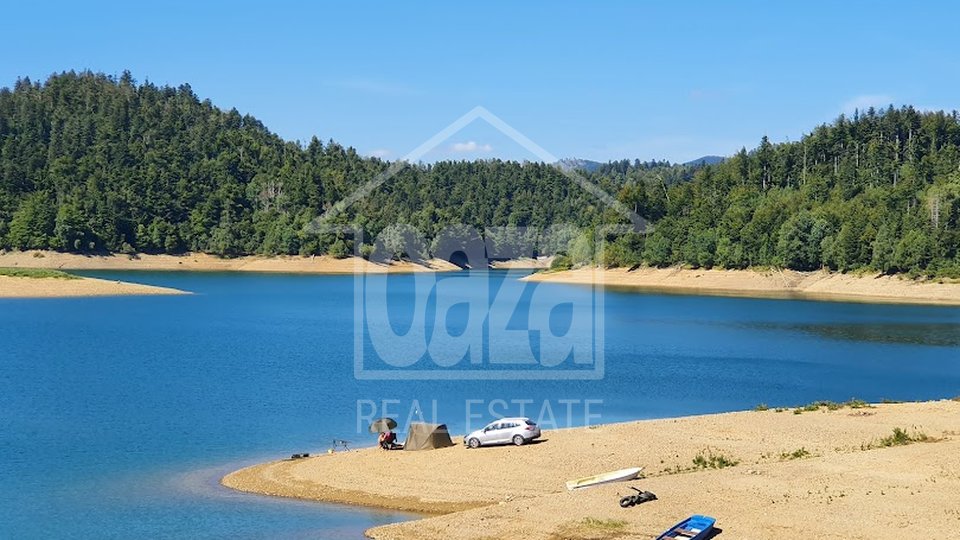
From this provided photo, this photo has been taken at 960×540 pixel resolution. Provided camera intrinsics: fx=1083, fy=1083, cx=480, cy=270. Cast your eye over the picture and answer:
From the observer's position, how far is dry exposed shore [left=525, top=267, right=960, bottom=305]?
404 ft

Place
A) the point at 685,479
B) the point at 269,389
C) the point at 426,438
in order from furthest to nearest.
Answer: the point at 269,389, the point at 426,438, the point at 685,479

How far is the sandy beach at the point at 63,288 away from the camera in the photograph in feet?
385

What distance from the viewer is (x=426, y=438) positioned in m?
36.5

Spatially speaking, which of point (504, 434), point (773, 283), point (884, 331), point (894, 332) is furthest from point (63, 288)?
point (504, 434)

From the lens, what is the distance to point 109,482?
33031mm

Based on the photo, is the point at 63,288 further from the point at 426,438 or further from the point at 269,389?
the point at 426,438

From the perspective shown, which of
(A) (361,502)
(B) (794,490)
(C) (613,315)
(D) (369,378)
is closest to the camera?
(B) (794,490)

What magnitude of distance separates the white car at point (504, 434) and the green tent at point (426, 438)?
918 mm

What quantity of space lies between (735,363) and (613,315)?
3941cm

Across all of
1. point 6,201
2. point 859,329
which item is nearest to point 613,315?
point 859,329

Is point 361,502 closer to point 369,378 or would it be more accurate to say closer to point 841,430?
point 841,430

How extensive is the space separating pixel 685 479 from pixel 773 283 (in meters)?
122

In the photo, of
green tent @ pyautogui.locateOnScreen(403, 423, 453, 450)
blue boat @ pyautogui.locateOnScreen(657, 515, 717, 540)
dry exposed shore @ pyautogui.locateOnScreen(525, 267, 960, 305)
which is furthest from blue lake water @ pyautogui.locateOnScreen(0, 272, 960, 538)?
dry exposed shore @ pyautogui.locateOnScreen(525, 267, 960, 305)

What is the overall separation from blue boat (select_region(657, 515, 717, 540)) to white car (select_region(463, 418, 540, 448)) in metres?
11.5
